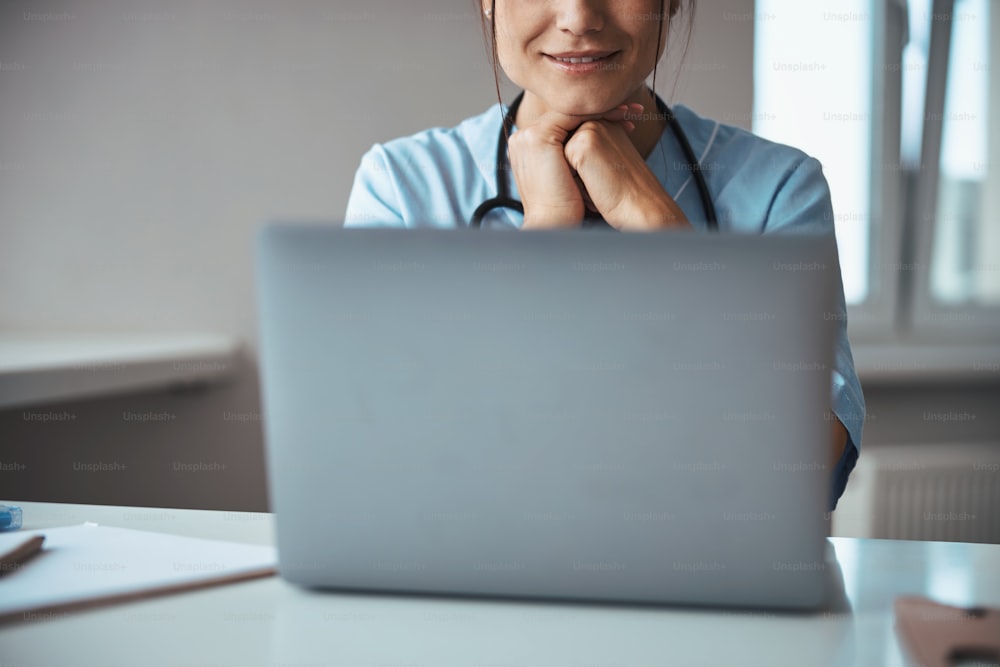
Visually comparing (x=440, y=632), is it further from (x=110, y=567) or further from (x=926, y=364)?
(x=926, y=364)

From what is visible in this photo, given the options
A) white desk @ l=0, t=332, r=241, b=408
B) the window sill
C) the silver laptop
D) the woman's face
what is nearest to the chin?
the woman's face

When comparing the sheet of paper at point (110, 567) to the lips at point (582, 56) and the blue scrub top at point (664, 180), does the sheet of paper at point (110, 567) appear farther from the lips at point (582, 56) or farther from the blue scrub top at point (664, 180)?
the lips at point (582, 56)

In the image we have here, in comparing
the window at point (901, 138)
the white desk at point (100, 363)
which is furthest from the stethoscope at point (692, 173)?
the window at point (901, 138)

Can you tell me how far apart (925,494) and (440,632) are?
6.86 ft

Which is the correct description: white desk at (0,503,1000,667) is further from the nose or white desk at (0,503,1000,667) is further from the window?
the window

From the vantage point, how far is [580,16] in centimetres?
115

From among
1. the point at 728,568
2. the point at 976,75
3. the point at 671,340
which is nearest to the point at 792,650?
the point at 728,568

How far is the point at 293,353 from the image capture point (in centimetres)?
57

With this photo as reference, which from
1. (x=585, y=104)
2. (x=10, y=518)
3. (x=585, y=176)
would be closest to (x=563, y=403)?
(x=10, y=518)

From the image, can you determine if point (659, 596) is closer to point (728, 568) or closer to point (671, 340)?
point (728, 568)

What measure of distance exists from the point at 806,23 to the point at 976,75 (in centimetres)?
50

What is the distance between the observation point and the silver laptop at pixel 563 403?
537 millimetres

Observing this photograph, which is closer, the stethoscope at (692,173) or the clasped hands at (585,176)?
the clasped hands at (585,176)

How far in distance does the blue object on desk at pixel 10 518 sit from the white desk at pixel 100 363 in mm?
774
